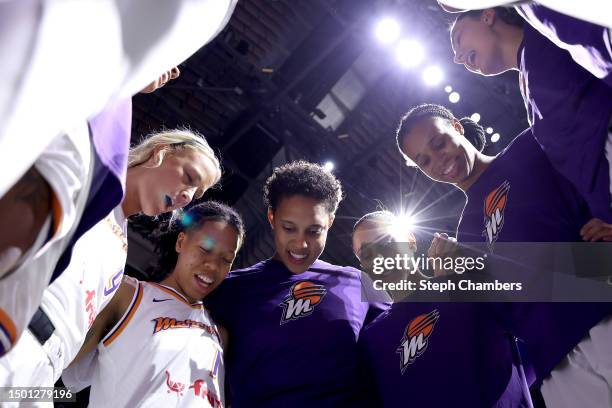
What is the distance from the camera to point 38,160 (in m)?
0.72

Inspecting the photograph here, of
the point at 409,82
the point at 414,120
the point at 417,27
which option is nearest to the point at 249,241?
the point at 409,82

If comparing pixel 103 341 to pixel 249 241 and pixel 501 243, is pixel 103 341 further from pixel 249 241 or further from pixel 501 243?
pixel 249 241

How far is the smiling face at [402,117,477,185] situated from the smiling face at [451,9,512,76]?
36cm

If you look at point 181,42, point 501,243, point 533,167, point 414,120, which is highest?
point 414,120

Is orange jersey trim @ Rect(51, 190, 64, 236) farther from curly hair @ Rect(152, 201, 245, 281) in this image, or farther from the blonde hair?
curly hair @ Rect(152, 201, 245, 281)

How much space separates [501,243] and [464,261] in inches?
6.7

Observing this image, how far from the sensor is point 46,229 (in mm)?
714

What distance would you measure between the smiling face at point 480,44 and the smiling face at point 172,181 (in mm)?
1051

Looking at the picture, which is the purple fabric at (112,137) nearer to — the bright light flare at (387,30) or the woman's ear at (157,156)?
the woman's ear at (157,156)

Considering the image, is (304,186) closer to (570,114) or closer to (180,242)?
(180,242)

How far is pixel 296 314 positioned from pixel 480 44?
47.7 inches

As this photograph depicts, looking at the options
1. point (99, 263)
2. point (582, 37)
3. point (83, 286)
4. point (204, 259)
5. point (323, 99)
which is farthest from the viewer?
point (323, 99)

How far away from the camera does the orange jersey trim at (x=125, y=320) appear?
2025 millimetres

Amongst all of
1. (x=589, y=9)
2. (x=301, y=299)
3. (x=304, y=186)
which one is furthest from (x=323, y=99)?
Answer: (x=589, y=9)
